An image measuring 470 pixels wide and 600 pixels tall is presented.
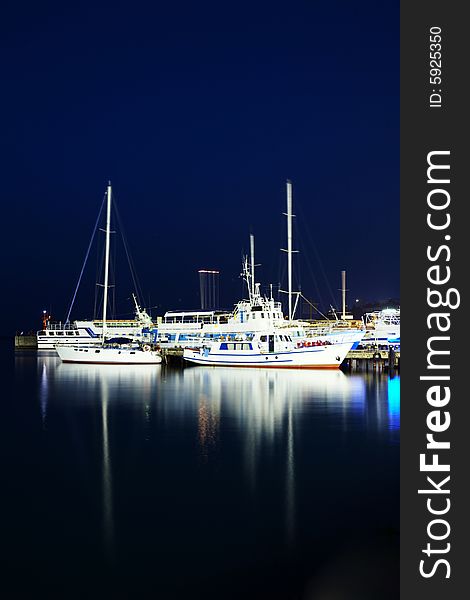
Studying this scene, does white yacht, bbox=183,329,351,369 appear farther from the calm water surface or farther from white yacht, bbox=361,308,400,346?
the calm water surface

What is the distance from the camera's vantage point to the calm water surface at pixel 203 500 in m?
14.1

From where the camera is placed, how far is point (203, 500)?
1969cm

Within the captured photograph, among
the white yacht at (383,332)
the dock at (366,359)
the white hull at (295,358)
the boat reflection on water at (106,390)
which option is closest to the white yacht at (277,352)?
the white hull at (295,358)

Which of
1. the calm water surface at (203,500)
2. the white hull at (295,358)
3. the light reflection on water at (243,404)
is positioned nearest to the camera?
the calm water surface at (203,500)

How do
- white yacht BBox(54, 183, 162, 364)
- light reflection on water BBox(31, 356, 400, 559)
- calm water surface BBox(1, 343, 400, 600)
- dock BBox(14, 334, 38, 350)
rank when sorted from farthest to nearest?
dock BBox(14, 334, 38, 350) → white yacht BBox(54, 183, 162, 364) → light reflection on water BBox(31, 356, 400, 559) → calm water surface BBox(1, 343, 400, 600)

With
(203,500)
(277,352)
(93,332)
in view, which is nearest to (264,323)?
(277,352)

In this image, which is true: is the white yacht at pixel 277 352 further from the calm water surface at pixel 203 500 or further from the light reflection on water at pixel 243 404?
the calm water surface at pixel 203 500

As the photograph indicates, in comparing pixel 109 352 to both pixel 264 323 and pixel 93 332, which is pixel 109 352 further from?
pixel 93 332

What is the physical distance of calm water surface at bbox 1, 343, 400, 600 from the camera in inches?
556

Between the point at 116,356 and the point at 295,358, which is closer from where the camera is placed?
the point at 295,358

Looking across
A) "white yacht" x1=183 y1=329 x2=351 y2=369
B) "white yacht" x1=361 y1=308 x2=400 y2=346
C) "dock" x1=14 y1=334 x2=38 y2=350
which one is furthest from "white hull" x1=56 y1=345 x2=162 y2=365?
"dock" x1=14 y1=334 x2=38 y2=350

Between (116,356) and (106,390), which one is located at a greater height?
(116,356)

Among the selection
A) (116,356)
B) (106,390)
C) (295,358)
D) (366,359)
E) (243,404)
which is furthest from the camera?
(116,356)

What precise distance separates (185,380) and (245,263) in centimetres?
2420
